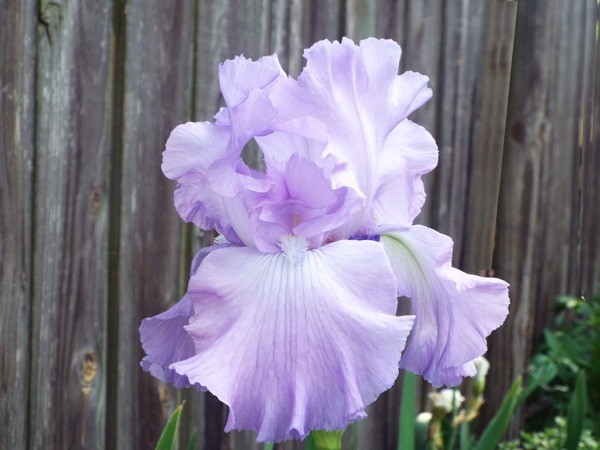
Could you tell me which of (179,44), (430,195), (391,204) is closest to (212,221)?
(391,204)

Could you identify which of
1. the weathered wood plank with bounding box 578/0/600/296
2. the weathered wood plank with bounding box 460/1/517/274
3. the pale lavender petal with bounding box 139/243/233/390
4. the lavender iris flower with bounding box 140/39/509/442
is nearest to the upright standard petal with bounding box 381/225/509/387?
the lavender iris flower with bounding box 140/39/509/442

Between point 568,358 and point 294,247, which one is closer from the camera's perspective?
point 294,247

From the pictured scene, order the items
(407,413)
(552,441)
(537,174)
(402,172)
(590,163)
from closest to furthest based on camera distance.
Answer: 1. (402,172)
2. (407,413)
3. (552,441)
4. (537,174)
5. (590,163)

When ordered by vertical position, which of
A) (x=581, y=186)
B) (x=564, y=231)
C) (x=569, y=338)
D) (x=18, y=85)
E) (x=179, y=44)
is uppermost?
(x=179, y=44)

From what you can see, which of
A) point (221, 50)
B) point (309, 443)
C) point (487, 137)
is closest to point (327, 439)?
point (309, 443)

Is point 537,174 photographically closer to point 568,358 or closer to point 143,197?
point 568,358

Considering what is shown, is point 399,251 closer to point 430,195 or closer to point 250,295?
point 250,295

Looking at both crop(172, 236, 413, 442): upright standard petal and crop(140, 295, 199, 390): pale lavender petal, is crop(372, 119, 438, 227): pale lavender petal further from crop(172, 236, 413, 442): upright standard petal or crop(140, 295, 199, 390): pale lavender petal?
crop(140, 295, 199, 390): pale lavender petal
